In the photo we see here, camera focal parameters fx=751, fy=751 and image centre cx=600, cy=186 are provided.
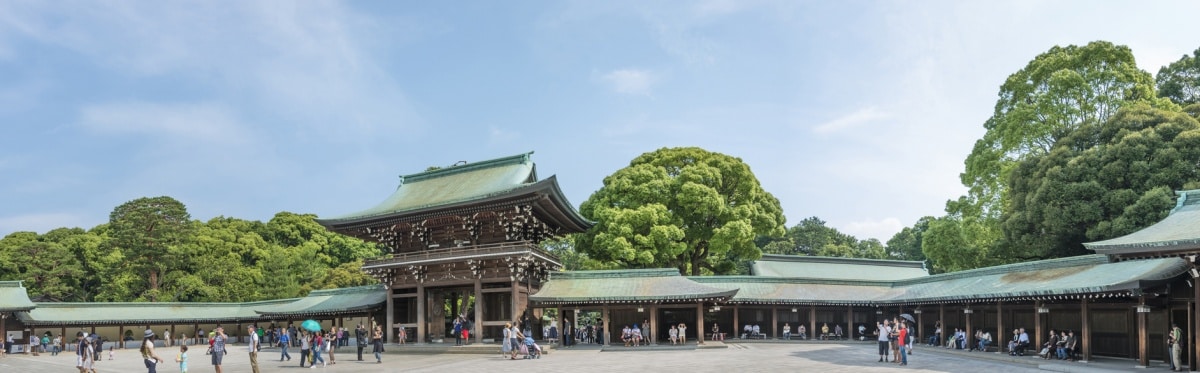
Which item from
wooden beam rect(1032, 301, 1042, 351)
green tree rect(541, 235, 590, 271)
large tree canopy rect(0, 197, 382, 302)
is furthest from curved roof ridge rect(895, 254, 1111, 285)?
large tree canopy rect(0, 197, 382, 302)

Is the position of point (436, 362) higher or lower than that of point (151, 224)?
lower

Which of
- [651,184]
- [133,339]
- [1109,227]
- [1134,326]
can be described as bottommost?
[133,339]

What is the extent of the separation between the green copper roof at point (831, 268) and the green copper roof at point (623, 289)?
14.5 m

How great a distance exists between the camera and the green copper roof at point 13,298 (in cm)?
4153


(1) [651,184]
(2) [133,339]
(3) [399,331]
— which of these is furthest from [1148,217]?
(2) [133,339]

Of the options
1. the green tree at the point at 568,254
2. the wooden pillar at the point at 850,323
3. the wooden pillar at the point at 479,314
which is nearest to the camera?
the wooden pillar at the point at 479,314

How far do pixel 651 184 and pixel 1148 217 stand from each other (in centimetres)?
2579

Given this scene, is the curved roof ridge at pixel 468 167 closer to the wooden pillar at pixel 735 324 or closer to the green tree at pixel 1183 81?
the wooden pillar at pixel 735 324

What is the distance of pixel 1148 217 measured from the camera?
114 ft

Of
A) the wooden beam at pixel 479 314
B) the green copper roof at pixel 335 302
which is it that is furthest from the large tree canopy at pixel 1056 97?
the green copper roof at pixel 335 302

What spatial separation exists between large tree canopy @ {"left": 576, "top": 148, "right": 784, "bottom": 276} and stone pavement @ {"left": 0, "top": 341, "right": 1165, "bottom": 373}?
41.4ft

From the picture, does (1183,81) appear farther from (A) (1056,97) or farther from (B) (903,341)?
(B) (903,341)

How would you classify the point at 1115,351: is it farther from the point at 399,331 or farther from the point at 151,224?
the point at 151,224

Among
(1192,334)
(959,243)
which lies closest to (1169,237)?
(1192,334)
